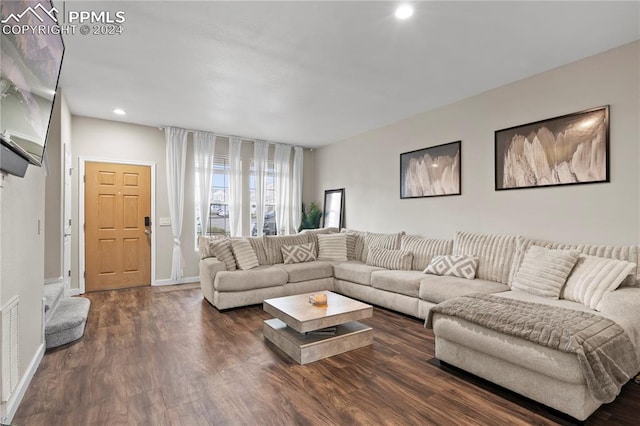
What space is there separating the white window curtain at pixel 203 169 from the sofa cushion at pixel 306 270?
1954 millimetres

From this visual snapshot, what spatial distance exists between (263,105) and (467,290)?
10.9 feet

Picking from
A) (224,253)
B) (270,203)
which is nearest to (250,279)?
(224,253)

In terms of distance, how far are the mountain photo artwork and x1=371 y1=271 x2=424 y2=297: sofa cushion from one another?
145 cm

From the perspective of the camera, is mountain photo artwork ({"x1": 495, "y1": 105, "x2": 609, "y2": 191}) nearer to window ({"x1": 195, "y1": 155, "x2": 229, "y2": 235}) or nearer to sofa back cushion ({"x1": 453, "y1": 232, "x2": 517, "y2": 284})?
sofa back cushion ({"x1": 453, "y1": 232, "x2": 517, "y2": 284})

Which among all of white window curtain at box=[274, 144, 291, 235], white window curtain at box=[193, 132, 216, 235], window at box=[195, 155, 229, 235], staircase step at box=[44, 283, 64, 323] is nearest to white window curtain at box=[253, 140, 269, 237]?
white window curtain at box=[274, 144, 291, 235]

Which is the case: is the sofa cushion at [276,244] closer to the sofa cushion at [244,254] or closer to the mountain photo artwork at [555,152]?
the sofa cushion at [244,254]

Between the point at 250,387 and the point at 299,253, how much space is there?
8.98 ft

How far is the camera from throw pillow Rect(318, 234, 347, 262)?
199 inches

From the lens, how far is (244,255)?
169 inches

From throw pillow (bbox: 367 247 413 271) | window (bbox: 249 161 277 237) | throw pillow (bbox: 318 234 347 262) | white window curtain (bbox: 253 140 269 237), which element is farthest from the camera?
window (bbox: 249 161 277 237)

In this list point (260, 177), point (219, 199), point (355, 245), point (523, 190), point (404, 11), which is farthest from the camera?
point (260, 177)

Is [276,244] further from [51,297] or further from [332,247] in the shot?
[51,297]

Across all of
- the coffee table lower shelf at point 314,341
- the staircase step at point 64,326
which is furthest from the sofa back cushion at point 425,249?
the staircase step at point 64,326

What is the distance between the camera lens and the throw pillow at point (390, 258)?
4137 millimetres
